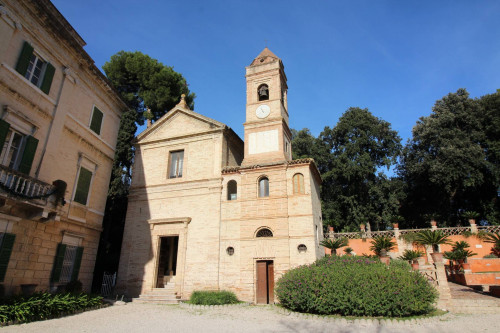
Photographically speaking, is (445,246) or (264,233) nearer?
(264,233)

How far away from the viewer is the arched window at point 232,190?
17.7 metres

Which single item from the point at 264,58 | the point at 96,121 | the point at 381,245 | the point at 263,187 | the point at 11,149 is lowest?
the point at 381,245

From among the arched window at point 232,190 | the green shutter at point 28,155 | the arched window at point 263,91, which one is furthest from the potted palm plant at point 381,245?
the green shutter at point 28,155

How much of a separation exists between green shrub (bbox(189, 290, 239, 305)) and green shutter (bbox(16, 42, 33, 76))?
11.7 m

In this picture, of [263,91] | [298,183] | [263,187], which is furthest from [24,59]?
[298,183]

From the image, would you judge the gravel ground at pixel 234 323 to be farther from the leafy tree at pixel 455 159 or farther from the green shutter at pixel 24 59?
the leafy tree at pixel 455 159

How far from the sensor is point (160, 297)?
15.4 meters

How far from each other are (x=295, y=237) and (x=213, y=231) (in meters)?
4.48

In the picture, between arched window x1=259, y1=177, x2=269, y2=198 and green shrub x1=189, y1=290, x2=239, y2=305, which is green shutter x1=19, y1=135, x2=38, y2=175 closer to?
green shrub x1=189, y1=290, x2=239, y2=305

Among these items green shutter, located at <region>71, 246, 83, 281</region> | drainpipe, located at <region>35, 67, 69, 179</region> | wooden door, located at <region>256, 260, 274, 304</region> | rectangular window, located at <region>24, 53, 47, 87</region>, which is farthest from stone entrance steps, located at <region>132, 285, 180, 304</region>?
rectangular window, located at <region>24, 53, 47, 87</region>

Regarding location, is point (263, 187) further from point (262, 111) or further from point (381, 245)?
point (381, 245)

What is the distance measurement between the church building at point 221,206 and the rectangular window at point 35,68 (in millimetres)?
7683

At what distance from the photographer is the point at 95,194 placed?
15688 millimetres

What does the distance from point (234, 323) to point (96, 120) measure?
12.5 metres
